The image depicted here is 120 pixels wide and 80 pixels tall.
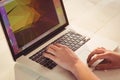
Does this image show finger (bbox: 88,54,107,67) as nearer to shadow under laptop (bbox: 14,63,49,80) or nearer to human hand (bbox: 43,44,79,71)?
human hand (bbox: 43,44,79,71)

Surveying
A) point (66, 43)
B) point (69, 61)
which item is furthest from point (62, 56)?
point (66, 43)

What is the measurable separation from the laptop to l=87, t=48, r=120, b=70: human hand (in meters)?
0.04

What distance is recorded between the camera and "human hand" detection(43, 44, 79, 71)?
0.85 metres

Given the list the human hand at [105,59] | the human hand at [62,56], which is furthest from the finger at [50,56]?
the human hand at [105,59]

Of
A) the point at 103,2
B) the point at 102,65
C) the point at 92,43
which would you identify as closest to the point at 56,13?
the point at 92,43

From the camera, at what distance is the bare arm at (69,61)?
2.67ft

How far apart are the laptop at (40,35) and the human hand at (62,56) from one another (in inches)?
0.8

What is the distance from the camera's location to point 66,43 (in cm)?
100

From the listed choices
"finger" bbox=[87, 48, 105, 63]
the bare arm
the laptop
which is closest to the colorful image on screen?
the laptop

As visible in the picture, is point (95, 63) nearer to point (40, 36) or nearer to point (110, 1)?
point (40, 36)

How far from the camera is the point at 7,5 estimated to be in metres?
0.87

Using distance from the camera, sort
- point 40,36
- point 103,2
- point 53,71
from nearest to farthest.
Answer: point 53,71, point 40,36, point 103,2

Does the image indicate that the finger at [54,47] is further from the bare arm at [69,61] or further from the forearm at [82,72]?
the forearm at [82,72]

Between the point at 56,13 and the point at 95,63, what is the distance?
288mm
